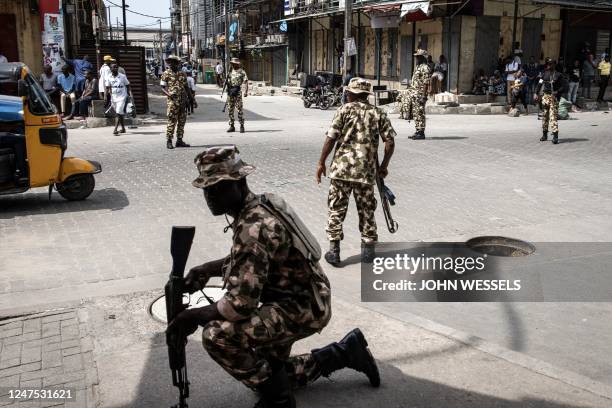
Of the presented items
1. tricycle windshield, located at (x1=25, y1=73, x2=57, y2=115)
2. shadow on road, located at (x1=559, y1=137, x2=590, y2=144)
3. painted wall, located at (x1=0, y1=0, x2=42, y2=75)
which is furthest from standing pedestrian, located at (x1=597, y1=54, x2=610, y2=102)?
tricycle windshield, located at (x1=25, y1=73, x2=57, y2=115)

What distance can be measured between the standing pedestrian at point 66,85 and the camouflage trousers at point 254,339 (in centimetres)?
1640

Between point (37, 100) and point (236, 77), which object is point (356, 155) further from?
point (236, 77)

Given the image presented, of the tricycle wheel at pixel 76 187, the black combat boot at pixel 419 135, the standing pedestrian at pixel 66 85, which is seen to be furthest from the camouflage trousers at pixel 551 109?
the standing pedestrian at pixel 66 85

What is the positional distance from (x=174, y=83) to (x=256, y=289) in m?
10.2

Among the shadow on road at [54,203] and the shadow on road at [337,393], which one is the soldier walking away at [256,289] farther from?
the shadow on road at [54,203]

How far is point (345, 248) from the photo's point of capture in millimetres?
6543

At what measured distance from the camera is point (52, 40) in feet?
62.6

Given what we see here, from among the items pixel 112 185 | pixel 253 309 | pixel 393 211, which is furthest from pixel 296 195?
pixel 253 309

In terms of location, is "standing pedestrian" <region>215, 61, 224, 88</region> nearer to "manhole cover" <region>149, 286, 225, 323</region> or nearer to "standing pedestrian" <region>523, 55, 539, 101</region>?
"standing pedestrian" <region>523, 55, 539, 101</region>

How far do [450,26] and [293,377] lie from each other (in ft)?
70.6

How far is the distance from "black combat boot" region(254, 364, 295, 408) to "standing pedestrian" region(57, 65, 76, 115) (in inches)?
647

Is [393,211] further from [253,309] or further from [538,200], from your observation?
[253,309]

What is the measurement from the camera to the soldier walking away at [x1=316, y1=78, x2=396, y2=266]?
5.70 metres

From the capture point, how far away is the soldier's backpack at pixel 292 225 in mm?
2863
